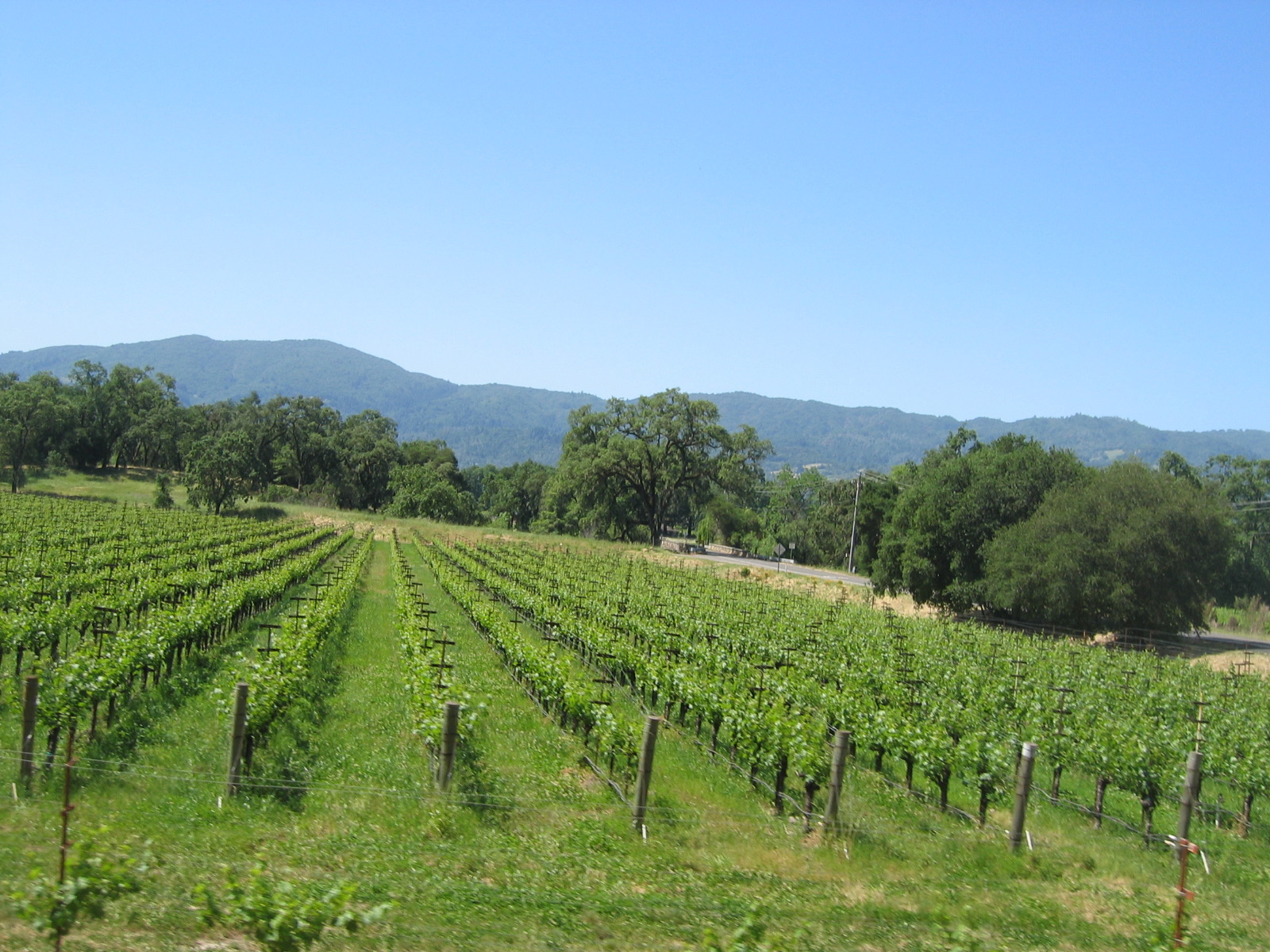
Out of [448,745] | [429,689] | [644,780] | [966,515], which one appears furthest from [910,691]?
[966,515]

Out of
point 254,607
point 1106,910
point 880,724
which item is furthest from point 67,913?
point 254,607

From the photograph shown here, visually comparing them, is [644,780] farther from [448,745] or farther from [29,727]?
[29,727]

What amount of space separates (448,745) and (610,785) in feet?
7.22

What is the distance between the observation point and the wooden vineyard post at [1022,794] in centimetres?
928

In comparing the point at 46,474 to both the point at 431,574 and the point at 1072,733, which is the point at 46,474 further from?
the point at 1072,733

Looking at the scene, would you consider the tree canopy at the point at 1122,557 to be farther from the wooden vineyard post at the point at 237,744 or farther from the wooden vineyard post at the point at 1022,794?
the wooden vineyard post at the point at 237,744

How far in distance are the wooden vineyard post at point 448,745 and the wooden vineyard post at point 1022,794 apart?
582 centimetres

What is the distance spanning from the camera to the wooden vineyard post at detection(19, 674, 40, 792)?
8617mm

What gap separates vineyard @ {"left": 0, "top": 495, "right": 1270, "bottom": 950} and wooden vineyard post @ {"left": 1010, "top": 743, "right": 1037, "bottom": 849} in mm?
265

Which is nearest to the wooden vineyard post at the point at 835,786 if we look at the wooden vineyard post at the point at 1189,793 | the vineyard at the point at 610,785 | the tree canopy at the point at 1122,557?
the vineyard at the point at 610,785

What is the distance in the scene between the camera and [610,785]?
35.2ft

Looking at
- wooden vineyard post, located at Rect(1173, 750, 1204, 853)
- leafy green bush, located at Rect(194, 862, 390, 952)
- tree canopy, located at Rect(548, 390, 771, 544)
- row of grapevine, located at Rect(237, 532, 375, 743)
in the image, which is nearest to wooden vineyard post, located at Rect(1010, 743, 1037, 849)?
wooden vineyard post, located at Rect(1173, 750, 1204, 853)

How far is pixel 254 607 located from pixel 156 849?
57.5 ft

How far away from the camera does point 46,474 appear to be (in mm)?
83188
